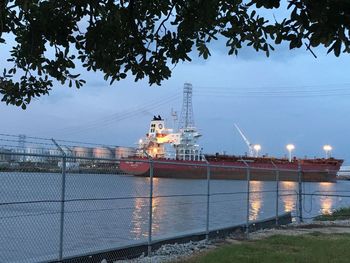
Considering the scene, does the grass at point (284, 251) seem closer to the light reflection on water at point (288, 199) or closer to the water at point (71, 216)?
the water at point (71, 216)

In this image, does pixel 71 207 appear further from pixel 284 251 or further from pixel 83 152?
pixel 284 251

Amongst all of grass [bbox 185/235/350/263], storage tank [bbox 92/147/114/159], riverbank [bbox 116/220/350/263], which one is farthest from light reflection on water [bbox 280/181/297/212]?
storage tank [bbox 92/147/114/159]

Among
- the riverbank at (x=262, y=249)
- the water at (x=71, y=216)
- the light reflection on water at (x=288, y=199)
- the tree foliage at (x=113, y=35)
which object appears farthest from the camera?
the light reflection on water at (x=288, y=199)

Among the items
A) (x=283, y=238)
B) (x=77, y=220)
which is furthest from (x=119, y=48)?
(x=77, y=220)

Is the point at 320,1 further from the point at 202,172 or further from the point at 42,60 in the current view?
the point at 202,172

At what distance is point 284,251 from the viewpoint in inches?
446

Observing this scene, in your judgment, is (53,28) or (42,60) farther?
(42,60)

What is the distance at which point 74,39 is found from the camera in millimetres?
6059

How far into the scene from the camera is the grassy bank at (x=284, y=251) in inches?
402

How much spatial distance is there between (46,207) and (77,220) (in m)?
2.07

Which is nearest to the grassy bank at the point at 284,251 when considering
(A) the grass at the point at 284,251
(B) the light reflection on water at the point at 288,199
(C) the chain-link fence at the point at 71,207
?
(A) the grass at the point at 284,251

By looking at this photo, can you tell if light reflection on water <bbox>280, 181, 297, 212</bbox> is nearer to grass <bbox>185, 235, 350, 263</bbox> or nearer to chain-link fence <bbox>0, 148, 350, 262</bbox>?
chain-link fence <bbox>0, 148, 350, 262</bbox>

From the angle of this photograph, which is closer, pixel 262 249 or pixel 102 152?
pixel 102 152

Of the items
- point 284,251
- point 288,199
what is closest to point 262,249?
point 284,251
